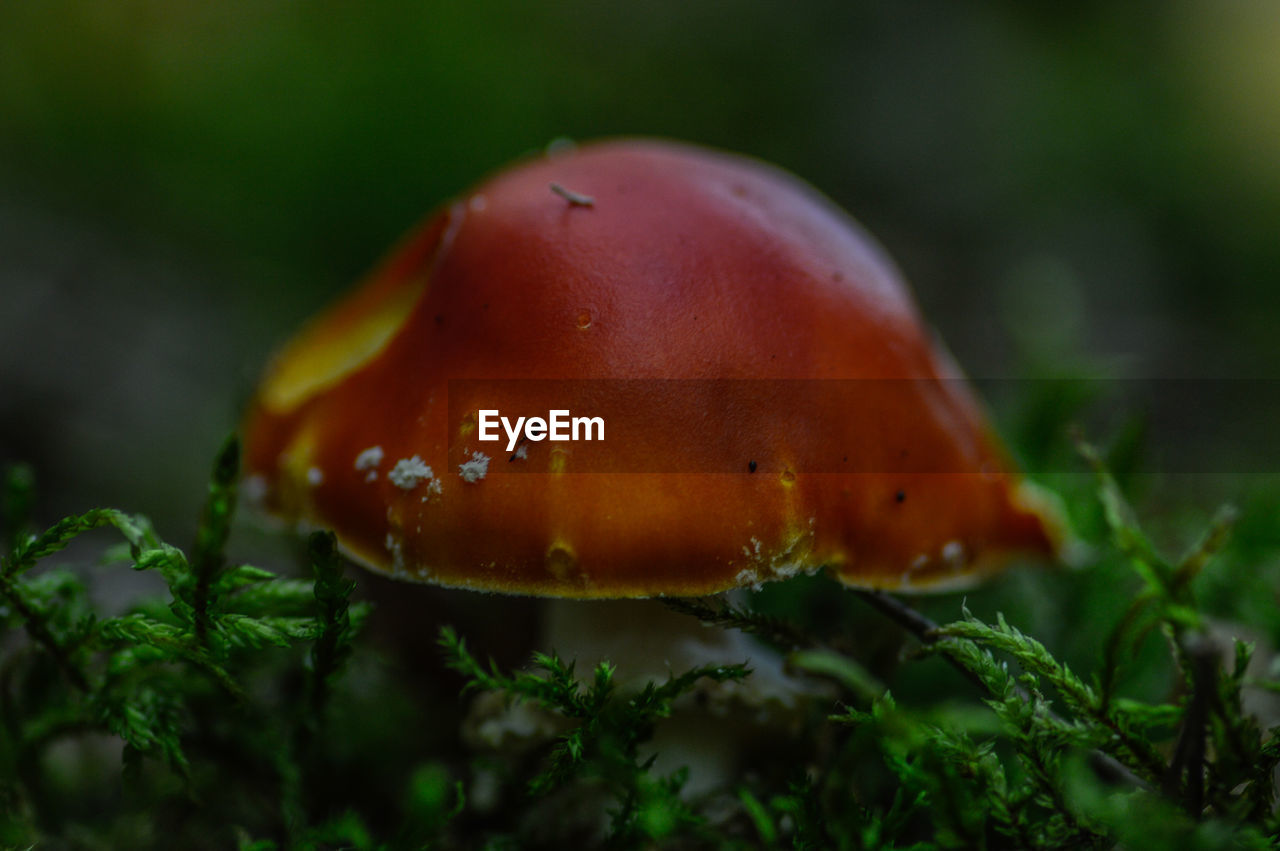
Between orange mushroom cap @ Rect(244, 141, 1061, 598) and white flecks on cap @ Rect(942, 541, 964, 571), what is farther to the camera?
white flecks on cap @ Rect(942, 541, 964, 571)

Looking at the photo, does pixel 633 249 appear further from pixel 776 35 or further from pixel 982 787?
pixel 776 35

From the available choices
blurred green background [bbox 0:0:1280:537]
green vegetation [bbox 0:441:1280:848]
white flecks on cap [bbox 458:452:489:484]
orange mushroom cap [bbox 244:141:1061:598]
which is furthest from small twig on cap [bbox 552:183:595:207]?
blurred green background [bbox 0:0:1280:537]

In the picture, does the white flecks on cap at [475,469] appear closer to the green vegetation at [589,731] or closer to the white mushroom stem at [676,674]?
the green vegetation at [589,731]

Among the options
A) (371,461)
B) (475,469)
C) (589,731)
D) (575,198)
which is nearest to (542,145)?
(575,198)

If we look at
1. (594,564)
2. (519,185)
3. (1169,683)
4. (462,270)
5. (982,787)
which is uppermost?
(519,185)

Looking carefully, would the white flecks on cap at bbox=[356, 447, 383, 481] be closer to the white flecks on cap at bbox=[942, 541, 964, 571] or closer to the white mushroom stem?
the white mushroom stem

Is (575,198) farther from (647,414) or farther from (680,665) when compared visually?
(680,665)

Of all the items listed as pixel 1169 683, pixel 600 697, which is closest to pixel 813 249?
pixel 600 697
